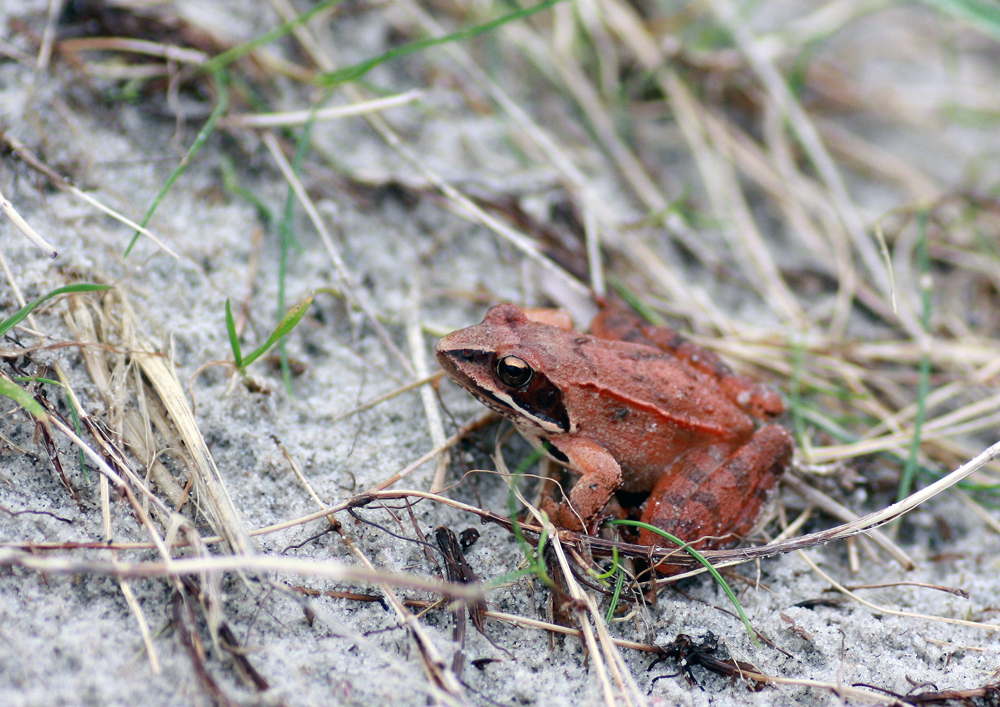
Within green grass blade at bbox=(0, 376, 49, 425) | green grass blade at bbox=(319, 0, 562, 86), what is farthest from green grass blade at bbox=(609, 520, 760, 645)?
Answer: green grass blade at bbox=(319, 0, 562, 86)

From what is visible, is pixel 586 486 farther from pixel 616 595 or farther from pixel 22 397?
pixel 22 397

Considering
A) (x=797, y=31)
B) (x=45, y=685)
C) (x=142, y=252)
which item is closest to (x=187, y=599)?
(x=45, y=685)

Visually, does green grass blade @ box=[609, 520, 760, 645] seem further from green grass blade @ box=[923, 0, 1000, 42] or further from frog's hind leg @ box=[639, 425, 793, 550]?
green grass blade @ box=[923, 0, 1000, 42]

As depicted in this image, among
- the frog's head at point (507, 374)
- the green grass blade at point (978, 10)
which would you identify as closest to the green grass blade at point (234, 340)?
the frog's head at point (507, 374)

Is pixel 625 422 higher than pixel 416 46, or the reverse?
pixel 416 46

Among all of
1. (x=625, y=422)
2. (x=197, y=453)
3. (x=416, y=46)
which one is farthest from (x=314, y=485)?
(x=416, y=46)

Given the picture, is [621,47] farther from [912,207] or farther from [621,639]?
[621,639]
